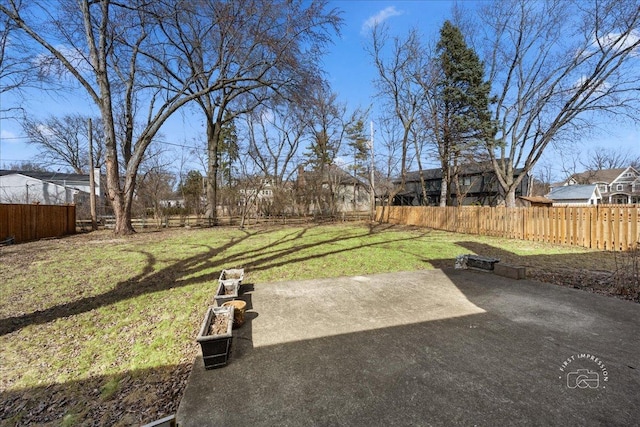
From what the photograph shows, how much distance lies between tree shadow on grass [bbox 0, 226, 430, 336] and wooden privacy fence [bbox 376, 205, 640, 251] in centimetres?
691

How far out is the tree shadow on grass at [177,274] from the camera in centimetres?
378

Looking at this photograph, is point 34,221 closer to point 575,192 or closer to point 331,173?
point 331,173

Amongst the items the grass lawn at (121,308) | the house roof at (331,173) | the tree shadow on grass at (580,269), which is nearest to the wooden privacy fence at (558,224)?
the tree shadow on grass at (580,269)

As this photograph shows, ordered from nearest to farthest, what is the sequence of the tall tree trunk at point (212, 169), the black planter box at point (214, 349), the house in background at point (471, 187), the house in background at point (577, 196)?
the black planter box at point (214, 349) → the tall tree trunk at point (212, 169) → the house in background at point (471, 187) → the house in background at point (577, 196)

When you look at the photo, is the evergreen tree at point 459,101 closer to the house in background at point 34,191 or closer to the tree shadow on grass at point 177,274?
→ the tree shadow on grass at point 177,274

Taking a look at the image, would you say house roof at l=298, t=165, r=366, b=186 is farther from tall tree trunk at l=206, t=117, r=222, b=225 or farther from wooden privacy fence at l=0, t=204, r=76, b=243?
wooden privacy fence at l=0, t=204, r=76, b=243

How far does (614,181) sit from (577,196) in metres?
18.1

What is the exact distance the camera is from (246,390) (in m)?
2.13

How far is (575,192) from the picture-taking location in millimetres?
28000

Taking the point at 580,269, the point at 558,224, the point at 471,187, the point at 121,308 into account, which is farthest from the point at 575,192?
the point at 121,308

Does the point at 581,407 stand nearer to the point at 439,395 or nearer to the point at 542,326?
the point at 439,395

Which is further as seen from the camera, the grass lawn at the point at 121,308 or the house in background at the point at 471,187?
the house in background at the point at 471,187

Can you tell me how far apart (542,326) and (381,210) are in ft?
63.5

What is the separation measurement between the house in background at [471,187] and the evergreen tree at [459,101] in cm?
202
